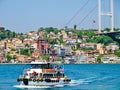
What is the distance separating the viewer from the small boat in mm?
33531

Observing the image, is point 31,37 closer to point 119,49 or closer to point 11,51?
point 11,51

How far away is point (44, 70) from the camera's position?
34.2m

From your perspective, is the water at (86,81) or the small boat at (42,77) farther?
the water at (86,81)

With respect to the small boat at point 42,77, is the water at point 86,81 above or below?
below

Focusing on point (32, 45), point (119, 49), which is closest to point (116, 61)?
point (119, 49)

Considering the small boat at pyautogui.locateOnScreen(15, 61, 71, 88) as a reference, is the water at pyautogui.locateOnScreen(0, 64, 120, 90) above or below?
below

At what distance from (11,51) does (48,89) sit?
3474 inches

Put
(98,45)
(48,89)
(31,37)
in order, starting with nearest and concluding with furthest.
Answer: (48,89) < (98,45) < (31,37)

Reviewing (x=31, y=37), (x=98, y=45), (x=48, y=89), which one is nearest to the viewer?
(x=48, y=89)

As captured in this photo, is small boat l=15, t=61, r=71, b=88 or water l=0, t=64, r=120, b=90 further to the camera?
water l=0, t=64, r=120, b=90

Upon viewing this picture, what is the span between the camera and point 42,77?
33.6 metres

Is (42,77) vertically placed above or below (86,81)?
above

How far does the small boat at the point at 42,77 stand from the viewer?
110 ft

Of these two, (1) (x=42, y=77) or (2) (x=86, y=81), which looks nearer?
(1) (x=42, y=77)
